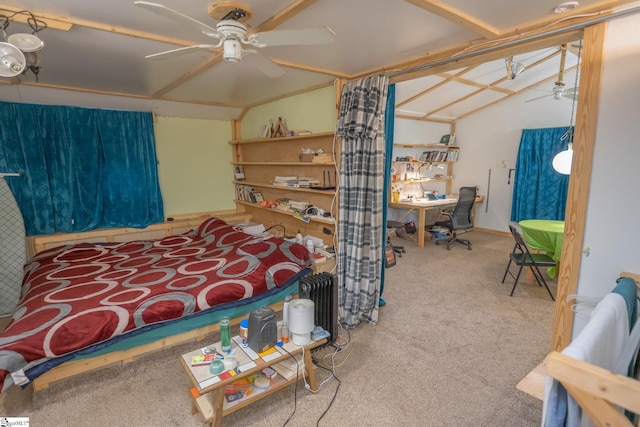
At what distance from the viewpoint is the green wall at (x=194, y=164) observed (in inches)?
168

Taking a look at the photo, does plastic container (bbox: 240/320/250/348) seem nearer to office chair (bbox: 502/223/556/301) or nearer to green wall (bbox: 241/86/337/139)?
green wall (bbox: 241/86/337/139)

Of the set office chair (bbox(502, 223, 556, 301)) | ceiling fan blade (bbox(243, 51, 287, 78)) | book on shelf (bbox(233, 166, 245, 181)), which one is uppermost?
ceiling fan blade (bbox(243, 51, 287, 78))

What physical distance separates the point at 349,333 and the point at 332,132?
1.81 metres

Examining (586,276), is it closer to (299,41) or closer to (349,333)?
(349,333)

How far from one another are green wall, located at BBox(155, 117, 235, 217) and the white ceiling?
15.9 inches

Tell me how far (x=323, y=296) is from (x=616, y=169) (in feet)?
5.80

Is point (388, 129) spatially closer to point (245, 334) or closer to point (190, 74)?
point (190, 74)

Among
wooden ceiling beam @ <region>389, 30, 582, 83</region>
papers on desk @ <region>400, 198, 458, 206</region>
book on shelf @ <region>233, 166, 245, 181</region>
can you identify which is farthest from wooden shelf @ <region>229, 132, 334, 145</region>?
papers on desk @ <region>400, 198, 458, 206</region>

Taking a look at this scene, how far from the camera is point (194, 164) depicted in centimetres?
452

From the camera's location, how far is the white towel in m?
0.87

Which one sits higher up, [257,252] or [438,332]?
[257,252]

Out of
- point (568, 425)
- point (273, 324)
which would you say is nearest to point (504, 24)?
point (568, 425)

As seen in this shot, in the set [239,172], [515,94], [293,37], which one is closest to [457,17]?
[293,37]

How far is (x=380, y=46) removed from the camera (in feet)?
7.21
